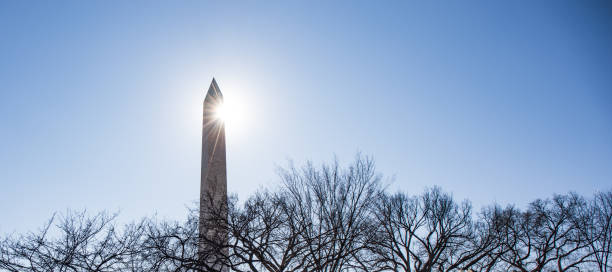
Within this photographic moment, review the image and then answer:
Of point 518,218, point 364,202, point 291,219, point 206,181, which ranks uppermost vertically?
point 518,218

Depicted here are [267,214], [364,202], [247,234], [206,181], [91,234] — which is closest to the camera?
[247,234]

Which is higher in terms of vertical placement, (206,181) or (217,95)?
(217,95)

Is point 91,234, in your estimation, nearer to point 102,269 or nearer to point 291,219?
point 102,269

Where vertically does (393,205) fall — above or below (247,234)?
above

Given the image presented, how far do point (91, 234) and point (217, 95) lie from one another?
1125 centimetres

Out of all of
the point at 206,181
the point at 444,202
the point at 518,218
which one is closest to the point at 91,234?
the point at 206,181

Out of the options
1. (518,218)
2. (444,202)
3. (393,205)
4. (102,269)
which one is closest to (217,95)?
(102,269)

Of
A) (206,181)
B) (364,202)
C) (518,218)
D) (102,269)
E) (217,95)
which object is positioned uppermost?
(217,95)

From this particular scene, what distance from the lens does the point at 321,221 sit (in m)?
13.2

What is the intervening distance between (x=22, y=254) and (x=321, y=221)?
1107cm

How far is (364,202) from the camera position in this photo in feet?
45.2

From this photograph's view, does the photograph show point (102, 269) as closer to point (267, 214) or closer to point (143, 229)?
point (143, 229)

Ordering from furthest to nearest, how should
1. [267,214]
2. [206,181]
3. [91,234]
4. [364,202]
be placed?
[206,181] → [91,234] → [364,202] → [267,214]

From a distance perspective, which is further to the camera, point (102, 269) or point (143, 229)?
point (143, 229)
